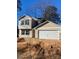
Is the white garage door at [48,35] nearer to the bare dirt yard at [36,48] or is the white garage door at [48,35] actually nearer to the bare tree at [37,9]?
the bare dirt yard at [36,48]

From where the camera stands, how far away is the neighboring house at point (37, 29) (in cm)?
159

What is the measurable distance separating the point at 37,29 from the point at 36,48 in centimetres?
20

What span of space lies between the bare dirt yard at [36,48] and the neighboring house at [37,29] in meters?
0.05

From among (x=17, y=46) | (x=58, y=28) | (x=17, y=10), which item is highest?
(x=17, y=10)

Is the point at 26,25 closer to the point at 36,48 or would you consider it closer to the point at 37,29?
the point at 37,29

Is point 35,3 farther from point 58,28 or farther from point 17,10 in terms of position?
point 58,28

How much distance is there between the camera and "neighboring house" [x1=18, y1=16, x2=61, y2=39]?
1595 mm

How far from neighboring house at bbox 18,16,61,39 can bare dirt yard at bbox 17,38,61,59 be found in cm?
5


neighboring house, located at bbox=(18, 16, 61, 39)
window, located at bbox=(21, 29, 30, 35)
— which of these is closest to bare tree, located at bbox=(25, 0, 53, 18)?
neighboring house, located at bbox=(18, 16, 61, 39)

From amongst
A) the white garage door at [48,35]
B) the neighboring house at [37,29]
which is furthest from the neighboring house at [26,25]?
the white garage door at [48,35]

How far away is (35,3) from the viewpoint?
5.23 ft

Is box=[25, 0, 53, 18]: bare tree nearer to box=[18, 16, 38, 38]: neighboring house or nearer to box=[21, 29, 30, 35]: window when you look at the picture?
box=[18, 16, 38, 38]: neighboring house
